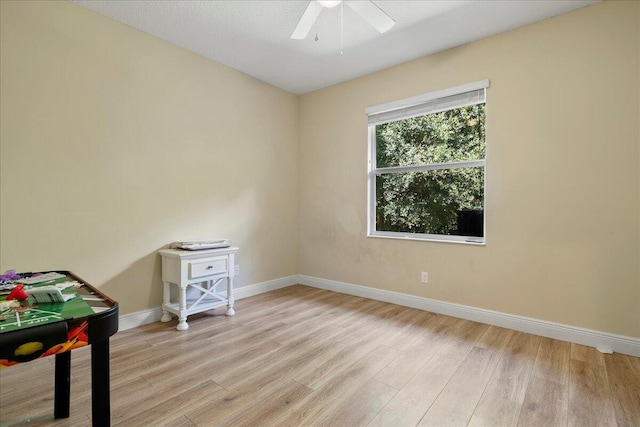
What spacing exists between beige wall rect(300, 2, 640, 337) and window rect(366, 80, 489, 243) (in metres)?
0.13

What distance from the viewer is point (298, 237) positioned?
4379 millimetres

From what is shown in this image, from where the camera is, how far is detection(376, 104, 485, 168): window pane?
9.76ft

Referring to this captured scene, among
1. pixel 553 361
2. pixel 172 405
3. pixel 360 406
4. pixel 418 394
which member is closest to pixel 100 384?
pixel 172 405

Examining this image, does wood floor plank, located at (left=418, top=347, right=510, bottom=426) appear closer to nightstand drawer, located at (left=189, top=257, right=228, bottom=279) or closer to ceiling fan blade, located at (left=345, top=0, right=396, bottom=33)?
nightstand drawer, located at (left=189, top=257, right=228, bottom=279)

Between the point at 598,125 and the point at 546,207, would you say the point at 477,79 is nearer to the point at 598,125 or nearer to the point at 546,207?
the point at 598,125

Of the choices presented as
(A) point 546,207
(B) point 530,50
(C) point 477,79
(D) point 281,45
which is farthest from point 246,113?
(A) point 546,207

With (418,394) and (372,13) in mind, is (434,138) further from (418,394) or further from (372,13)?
(418,394)

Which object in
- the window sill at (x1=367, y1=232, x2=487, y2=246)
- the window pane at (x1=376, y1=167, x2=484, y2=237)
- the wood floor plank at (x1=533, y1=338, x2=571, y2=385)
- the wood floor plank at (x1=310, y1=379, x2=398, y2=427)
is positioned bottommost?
the wood floor plank at (x1=310, y1=379, x2=398, y2=427)

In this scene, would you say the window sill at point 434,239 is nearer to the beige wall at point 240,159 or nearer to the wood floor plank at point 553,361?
the beige wall at point 240,159

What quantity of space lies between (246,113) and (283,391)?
9.84 ft

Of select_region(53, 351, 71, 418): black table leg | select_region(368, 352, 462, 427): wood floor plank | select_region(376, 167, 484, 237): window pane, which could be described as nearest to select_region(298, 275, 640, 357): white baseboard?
select_region(376, 167, 484, 237): window pane

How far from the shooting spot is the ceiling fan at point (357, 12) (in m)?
1.96

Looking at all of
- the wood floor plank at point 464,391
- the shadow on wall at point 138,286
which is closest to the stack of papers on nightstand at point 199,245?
the shadow on wall at point 138,286

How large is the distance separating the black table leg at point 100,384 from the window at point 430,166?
2.94 meters
